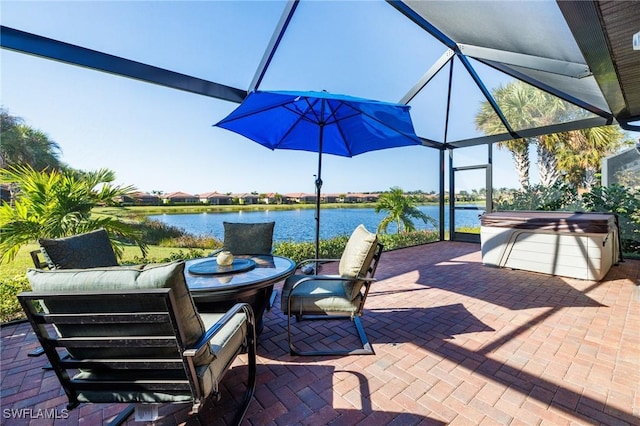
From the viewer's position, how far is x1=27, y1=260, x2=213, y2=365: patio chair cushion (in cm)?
121

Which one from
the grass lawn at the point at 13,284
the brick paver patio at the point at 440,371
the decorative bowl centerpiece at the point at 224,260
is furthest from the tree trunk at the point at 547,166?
the grass lawn at the point at 13,284

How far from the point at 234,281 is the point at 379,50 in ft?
18.2

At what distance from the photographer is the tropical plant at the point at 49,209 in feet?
9.18

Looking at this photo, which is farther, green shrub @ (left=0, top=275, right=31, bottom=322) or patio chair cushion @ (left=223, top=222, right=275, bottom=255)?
patio chair cushion @ (left=223, top=222, right=275, bottom=255)

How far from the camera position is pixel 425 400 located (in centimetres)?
187

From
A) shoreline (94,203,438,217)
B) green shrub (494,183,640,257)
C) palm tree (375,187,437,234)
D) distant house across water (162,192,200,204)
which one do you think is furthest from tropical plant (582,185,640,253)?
distant house across water (162,192,200,204)

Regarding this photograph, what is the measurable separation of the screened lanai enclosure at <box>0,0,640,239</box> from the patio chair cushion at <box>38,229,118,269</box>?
1.99 meters

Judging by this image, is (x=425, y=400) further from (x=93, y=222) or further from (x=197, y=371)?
(x=93, y=222)

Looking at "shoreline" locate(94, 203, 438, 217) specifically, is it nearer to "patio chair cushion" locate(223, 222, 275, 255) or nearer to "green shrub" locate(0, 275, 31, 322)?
"green shrub" locate(0, 275, 31, 322)

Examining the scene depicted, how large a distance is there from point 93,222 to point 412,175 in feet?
26.1

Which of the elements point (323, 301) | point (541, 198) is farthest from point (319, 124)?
point (541, 198)

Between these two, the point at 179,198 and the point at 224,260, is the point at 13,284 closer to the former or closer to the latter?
the point at 179,198

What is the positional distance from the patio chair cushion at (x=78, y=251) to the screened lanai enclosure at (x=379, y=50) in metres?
1.99

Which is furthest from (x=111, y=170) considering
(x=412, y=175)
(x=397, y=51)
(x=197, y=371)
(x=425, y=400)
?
(x=412, y=175)
